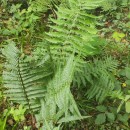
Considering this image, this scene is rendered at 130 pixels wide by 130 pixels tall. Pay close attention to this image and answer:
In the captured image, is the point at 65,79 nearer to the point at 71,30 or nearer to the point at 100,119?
the point at 71,30

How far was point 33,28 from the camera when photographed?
12.3 ft

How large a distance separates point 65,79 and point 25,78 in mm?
416

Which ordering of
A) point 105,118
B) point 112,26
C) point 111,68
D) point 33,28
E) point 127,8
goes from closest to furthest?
point 105,118 → point 111,68 → point 33,28 → point 112,26 → point 127,8

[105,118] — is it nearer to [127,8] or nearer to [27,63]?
[27,63]

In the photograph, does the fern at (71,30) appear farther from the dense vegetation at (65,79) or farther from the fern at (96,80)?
the fern at (96,80)

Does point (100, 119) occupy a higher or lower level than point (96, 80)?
lower

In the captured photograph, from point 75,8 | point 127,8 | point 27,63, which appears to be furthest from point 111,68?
point 127,8

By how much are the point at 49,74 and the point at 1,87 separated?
67 cm

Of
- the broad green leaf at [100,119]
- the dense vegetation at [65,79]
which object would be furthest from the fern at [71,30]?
the broad green leaf at [100,119]

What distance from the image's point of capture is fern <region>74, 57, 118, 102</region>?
2.78 m

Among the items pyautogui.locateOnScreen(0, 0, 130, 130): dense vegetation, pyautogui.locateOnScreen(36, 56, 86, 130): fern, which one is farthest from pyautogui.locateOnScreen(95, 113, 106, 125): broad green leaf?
pyautogui.locateOnScreen(36, 56, 86, 130): fern

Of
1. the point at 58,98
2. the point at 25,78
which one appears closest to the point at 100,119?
the point at 58,98

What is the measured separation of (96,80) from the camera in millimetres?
2873

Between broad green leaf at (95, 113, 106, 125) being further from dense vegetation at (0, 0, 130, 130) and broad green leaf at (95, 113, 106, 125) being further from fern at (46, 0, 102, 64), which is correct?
fern at (46, 0, 102, 64)
